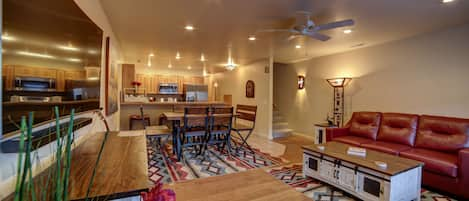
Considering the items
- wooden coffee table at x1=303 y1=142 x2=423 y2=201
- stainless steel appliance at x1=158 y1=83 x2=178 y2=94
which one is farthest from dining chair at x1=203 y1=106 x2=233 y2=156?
stainless steel appliance at x1=158 y1=83 x2=178 y2=94

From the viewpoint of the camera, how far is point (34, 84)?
3.16 feet

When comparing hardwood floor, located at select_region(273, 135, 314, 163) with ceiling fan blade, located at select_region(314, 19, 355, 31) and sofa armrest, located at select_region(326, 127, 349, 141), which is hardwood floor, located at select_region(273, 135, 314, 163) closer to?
sofa armrest, located at select_region(326, 127, 349, 141)

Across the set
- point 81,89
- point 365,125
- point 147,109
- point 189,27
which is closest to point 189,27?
point 189,27

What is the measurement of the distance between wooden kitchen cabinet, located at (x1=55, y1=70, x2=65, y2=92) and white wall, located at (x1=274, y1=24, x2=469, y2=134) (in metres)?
4.98

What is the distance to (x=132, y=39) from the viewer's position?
422 cm

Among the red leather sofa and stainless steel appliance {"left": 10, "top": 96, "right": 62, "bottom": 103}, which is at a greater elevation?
stainless steel appliance {"left": 10, "top": 96, "right": 62, "bottom": 103}

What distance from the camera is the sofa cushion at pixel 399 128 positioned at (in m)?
3.24

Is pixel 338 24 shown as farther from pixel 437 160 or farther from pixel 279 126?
pixel 279 126

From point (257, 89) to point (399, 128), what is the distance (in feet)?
12.1

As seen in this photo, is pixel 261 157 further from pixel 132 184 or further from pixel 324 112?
pixel 132 184

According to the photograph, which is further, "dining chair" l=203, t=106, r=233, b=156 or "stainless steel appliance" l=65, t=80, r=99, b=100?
"dining chair" l=203, t=106, r=233, b=156

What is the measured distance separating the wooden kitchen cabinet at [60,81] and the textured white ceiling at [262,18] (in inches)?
63.2

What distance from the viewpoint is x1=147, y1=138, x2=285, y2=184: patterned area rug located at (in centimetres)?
301

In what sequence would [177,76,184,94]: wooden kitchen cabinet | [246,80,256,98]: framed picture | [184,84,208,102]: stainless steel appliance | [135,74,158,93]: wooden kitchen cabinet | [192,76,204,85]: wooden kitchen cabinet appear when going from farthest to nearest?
[192,76,204,85]: wooden kitchen cabinet < [177,76,184,94]: wooden kitchen cabinet < [184,84,208,102]: stainless steel appliance < [135,74,158,93]: wooden kitchen cabinet < [246,80,256,98]: framed picture
